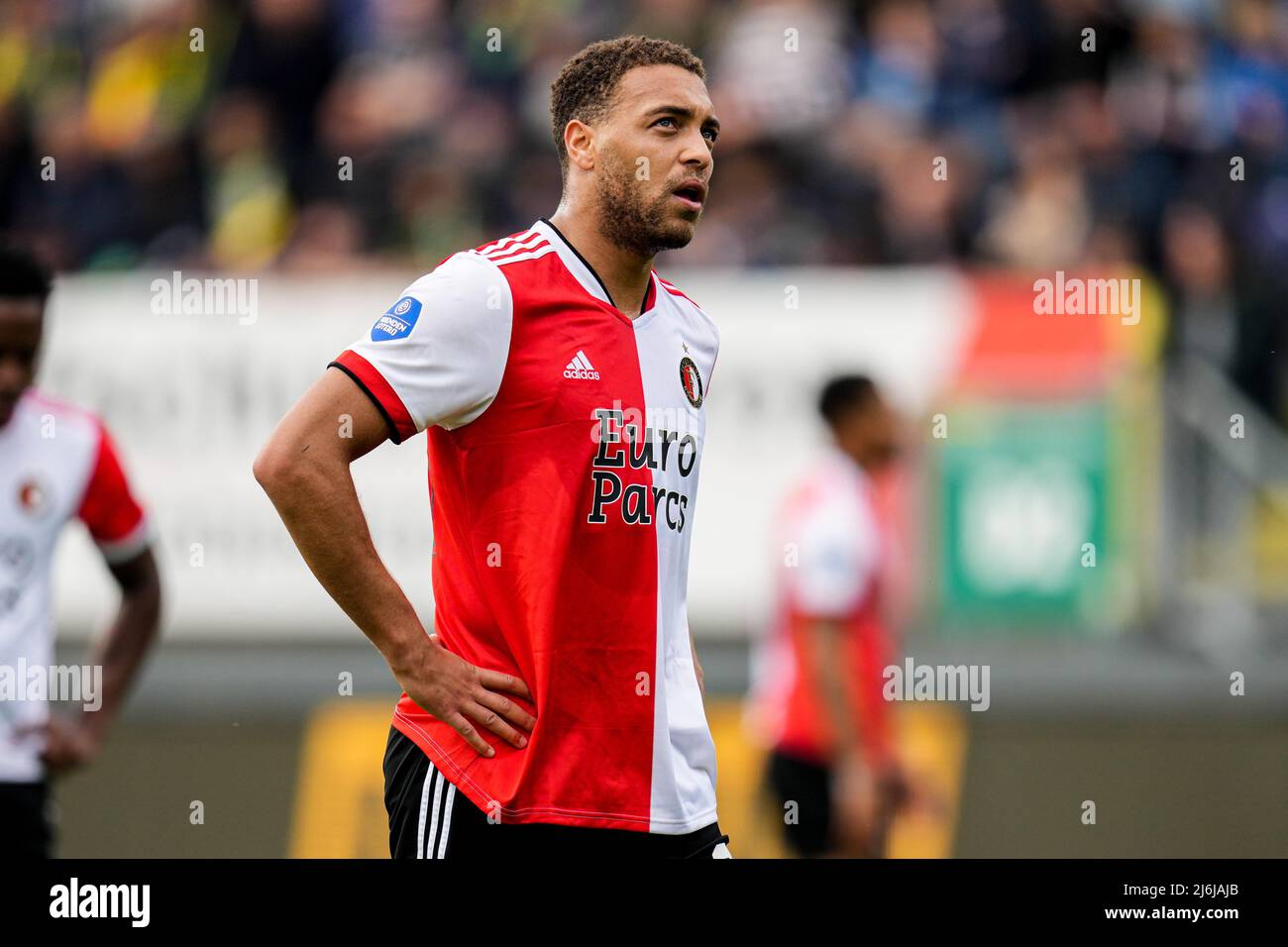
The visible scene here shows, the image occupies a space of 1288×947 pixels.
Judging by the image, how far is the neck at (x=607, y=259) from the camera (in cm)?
453

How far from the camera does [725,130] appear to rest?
39.0 ft

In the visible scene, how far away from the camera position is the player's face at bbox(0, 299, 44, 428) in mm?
6086

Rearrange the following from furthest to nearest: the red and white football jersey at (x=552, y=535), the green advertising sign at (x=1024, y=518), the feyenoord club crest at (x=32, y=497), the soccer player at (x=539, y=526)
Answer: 1. the green advertising sign at (x=1024, y=518)
2. the feyenoord club crest at (x=32, y=497)
3. the red and white football jersey at (x=552, y=535)
4. the soccer player at (x=539, y=526)

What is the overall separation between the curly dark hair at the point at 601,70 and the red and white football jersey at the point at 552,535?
1.45 feet

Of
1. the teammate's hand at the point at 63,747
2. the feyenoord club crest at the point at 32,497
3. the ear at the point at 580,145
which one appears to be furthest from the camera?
the feyenoord club crest at the point at 32,497

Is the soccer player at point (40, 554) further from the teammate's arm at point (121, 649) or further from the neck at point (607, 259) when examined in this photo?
the neck at point (607, 259)

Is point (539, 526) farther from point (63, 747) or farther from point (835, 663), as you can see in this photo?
point (835, 663)

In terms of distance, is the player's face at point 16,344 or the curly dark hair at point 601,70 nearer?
the curly dark hair at point 601,70

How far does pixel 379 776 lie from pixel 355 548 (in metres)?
5.39

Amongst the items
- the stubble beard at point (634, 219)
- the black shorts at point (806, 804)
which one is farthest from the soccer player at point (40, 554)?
the black shorts at point (806, 804)

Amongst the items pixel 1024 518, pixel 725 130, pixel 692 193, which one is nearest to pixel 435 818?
pixel 692 193

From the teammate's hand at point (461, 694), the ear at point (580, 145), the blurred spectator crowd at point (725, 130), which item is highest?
the blurred spectator crowd at point (725, 130)
